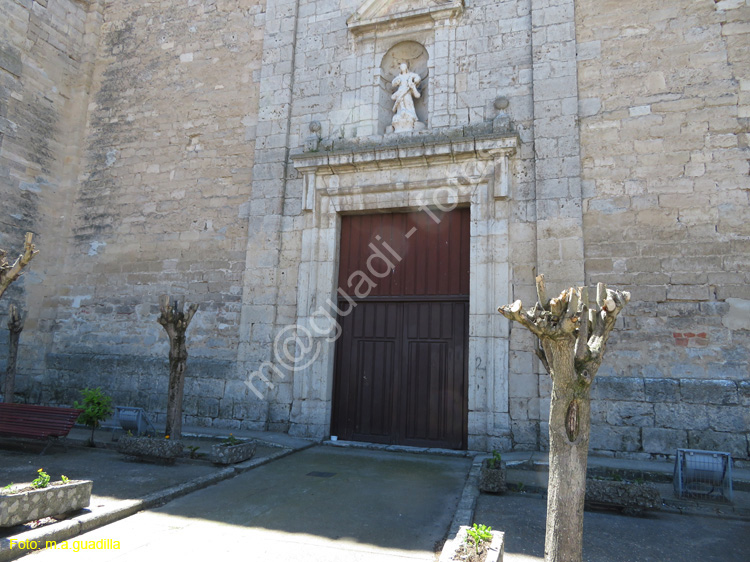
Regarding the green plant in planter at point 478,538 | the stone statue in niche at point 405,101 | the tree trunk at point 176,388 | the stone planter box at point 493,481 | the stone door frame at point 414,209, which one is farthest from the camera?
the stone statue in niche at point 405,101

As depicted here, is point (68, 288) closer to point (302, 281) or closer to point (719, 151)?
point (302, 281)

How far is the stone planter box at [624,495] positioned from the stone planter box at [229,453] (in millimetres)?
3201

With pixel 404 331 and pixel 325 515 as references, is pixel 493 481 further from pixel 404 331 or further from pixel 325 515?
pixel 404 331

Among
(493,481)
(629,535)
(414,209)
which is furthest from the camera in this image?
(414,209)

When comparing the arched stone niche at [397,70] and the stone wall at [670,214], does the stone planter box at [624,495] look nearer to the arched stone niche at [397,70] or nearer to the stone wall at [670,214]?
the stone wall at [670,214]

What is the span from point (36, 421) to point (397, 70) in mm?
6281

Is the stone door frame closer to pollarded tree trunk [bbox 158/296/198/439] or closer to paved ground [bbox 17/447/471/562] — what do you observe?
paved ground [bbox 17/447/471/562]

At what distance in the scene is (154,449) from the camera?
4949 millimetres

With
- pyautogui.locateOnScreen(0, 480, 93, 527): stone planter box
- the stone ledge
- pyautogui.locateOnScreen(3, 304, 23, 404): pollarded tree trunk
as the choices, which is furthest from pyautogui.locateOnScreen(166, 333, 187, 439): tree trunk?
the stone ledge

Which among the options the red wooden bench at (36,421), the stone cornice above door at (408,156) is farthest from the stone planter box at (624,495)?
the red wooden bench at (36,421)

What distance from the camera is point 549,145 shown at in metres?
6.12

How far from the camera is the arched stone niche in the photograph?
713cm

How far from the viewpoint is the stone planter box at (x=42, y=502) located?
303cm

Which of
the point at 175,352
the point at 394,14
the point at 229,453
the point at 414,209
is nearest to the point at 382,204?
the point at 414,209
